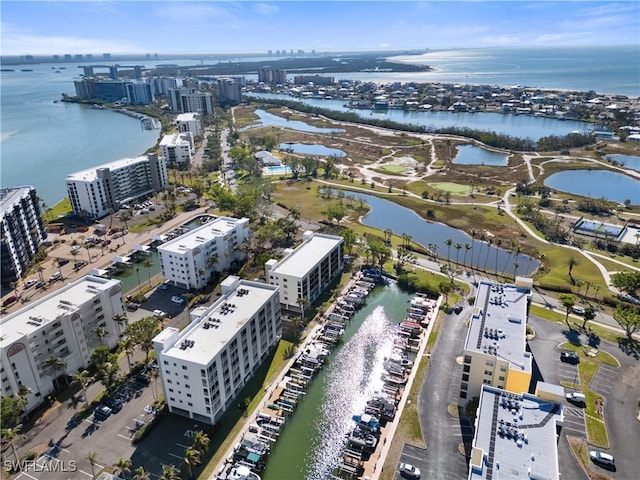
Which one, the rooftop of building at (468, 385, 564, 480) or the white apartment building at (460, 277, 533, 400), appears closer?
the rooftop of building at (468, 385, 564, 480)

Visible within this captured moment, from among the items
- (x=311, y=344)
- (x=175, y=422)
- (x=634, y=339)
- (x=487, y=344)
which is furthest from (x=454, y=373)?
(x=175, y=422)

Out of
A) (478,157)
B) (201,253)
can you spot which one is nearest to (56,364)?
(201,253)

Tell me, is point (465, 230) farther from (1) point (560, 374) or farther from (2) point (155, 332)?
(2) point (155, 332)

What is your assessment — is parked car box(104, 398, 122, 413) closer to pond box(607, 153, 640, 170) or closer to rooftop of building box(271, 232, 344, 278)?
rooftop of building box(271, 232, 344, 278)

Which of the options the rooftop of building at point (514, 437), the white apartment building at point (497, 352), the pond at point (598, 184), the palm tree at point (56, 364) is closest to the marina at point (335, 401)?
the white apartment building at point (497, 352)

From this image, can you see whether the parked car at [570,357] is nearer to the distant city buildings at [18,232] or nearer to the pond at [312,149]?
the distant city buildings at [18,232]

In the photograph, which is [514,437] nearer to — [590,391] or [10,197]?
[590,391]

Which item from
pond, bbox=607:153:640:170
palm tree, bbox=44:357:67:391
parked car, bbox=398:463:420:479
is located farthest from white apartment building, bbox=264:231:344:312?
pond, bbox=607:153:640:170
